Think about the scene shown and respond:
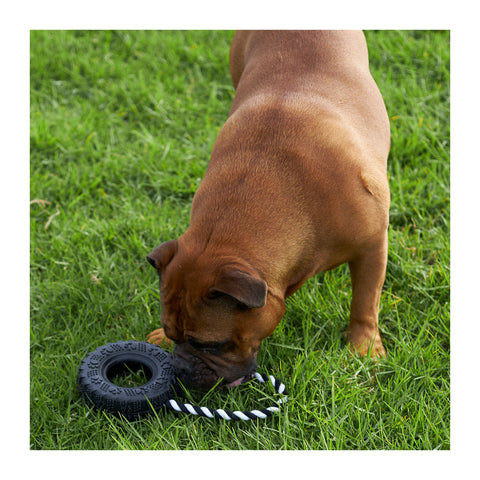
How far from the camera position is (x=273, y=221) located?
334cm

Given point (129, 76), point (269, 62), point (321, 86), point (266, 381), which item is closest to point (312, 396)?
point (266, 381)

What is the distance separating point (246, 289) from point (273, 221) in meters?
0.49

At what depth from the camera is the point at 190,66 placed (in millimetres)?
7344

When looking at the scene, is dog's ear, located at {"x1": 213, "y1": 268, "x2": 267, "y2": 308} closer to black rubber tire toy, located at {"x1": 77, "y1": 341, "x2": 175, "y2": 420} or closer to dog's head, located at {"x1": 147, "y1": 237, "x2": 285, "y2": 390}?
dog's head, located at {"x1": 147, "y1": 237, "x2": 285, "y2": 390}

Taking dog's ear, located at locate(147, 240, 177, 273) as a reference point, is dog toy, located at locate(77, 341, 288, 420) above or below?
below

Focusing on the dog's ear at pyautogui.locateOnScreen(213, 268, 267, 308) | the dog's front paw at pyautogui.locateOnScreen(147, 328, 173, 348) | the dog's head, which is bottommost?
the dog's front paw at pyautogui.locateOnScreen(147, 328, 173, 348)

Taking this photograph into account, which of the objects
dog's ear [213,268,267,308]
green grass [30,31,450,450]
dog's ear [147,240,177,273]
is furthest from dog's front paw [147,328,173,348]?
dog's ear [213,268,267,308]

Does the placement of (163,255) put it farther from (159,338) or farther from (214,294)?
(159,338)

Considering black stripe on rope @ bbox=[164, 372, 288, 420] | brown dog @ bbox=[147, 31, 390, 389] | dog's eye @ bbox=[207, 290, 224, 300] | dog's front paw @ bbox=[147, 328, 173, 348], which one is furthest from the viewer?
dog's front paw @ bbox=[147, 328, 173, 348]

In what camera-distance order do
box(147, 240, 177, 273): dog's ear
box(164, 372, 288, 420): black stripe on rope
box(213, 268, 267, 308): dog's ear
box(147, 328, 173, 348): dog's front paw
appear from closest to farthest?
box(213, 268, 267, 308): dog's ear
box(147, 240, 177, 273): dog's ear
box(164, 372, 288, 420): black stripe on rope
box(147, 328, 173, 348): dog's front paw

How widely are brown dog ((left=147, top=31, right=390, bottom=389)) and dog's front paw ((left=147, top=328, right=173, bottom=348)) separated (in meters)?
0.54

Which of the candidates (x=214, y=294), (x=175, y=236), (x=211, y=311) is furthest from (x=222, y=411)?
(x=175, y=236)

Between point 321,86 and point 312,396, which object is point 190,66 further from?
point 312,396

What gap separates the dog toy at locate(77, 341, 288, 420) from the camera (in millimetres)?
3627
